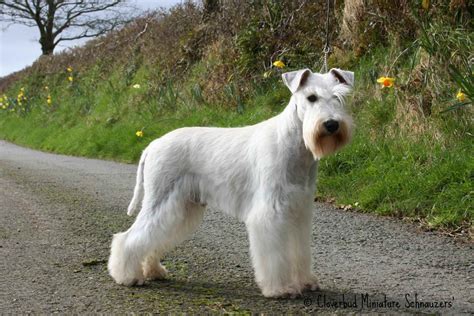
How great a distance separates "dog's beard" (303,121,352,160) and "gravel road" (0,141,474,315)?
105 cm

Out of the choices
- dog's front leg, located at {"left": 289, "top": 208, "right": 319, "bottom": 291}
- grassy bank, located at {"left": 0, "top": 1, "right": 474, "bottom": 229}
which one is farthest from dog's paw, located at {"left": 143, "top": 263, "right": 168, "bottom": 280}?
grassy bank, located at {"left": 0, "top": 1, "right": 474, "bottom": 229}

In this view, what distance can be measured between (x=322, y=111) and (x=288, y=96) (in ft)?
23.4

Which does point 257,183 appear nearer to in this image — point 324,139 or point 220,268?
point 324,139

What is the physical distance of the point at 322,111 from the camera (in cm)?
391

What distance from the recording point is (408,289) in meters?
4.30

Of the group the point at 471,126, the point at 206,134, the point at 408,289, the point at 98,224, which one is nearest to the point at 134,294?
the point at 206,134

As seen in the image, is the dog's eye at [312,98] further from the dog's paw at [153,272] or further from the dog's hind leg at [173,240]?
the dog's paw at [153,272]

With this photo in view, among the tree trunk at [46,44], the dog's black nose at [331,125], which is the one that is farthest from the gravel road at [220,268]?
the tree trunk at [46,44]

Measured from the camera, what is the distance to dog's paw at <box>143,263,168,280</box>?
4.70m

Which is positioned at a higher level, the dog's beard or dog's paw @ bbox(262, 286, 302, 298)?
the dog's beard

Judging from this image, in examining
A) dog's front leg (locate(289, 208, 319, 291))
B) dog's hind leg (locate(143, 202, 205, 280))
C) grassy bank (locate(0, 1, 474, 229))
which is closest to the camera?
dog's front leg (locate(289, 208, 319, 291))

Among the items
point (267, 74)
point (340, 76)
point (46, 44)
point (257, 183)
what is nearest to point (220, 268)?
point (257, 183)

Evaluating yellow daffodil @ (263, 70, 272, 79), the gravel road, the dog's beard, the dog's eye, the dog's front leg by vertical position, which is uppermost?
yellow daffodil @ (263, 70, 272, 79)

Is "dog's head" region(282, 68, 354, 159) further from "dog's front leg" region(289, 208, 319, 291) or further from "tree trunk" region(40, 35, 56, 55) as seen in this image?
"tree trunk" region(40, 35, 56, 55)
